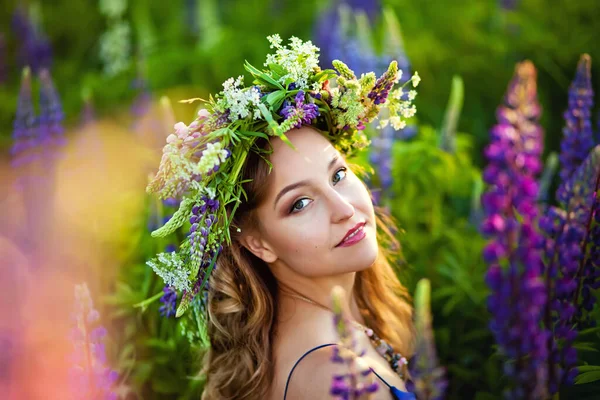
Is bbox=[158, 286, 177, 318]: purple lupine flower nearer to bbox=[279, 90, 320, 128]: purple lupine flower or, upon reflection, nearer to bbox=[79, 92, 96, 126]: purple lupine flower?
bbox=[279, 90, 320, 128]: purple lupine flower

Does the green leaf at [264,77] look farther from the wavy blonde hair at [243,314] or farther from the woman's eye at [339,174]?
the woman's eye at [339,174]

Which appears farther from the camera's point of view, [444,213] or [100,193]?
[100,193]

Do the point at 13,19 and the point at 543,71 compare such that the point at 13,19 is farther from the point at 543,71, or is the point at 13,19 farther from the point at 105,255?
the point at 543,71

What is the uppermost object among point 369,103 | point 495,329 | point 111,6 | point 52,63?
point 369,103

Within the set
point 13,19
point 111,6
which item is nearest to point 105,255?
point 111,6

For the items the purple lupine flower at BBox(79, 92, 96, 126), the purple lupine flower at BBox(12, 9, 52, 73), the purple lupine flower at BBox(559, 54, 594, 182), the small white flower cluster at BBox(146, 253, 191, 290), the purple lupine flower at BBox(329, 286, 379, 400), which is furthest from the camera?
the purple lupine flower at BBox(12, 9, 52, 73)

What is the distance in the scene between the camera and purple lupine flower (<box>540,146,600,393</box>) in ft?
6.26

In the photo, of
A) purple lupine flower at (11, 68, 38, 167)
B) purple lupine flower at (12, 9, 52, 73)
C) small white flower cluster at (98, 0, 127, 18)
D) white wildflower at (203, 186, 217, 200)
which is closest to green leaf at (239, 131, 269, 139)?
white wildflower at (203, 186, 217, 200)

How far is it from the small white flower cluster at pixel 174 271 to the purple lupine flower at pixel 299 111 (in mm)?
611

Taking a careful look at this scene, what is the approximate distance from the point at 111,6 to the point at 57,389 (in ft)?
13.8

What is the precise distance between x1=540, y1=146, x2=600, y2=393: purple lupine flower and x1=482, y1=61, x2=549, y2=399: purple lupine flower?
0.31 metres

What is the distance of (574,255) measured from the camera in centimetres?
198

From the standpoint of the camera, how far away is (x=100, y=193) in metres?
4.34

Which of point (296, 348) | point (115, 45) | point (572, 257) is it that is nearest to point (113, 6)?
point (115, 45)
